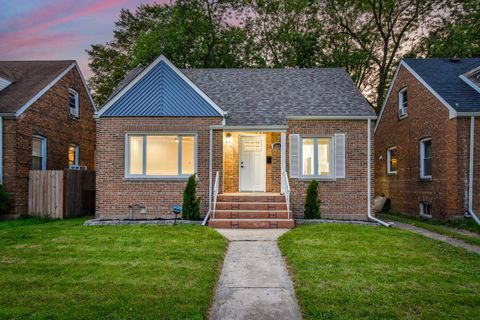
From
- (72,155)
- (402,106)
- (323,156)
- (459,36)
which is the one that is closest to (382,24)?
(459,36)

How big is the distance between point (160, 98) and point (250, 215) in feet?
16.7

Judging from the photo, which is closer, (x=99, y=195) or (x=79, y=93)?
(x=99, y=195)

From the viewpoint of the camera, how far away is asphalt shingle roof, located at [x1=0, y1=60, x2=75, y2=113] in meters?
11.9

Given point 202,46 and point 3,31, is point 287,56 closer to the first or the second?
point 202,46

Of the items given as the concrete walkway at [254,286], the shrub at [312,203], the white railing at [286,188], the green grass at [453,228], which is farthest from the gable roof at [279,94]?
the concrete walkway at [254,286]

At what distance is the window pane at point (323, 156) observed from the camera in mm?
10898

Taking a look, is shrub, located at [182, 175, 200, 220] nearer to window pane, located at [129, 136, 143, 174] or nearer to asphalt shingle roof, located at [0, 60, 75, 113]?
window pane, located at [129, 136, 143, 174]

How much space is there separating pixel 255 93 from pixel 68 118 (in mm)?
9444

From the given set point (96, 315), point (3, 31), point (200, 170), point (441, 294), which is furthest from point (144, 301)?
point (3, 31)

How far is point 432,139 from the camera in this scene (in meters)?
12.2

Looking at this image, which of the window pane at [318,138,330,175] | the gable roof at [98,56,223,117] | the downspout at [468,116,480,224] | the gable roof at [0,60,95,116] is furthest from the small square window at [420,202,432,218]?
the gable roof at [0,60,95,116]

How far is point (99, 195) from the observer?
10469mm

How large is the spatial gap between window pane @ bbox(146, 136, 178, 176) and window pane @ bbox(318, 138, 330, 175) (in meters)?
5.09

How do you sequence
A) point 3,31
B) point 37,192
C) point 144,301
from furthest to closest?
point 3,31, point 37,192, point 144,301
